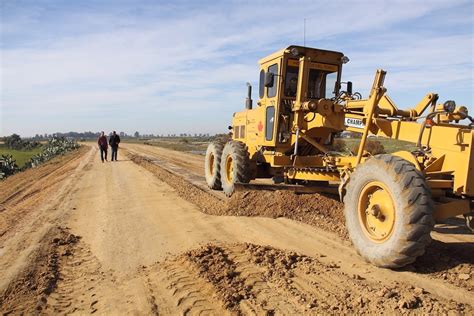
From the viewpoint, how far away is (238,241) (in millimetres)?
6164

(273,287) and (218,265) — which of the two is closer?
(273,287)

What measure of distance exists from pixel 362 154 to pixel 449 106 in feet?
4.94

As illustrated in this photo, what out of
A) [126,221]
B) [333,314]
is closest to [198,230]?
[126,221]

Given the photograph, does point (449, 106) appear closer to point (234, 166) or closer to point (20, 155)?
point (234, 166)

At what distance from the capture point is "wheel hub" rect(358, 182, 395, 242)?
488cm

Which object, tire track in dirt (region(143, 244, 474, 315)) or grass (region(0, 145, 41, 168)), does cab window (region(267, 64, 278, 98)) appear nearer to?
tire track in dirt (region(143, 244, 474, 315))

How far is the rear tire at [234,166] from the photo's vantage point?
30.8 ft

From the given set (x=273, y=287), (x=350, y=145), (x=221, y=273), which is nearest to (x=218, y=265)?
(x=221, y=273)

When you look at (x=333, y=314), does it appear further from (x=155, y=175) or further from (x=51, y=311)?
(x=155, y=175)

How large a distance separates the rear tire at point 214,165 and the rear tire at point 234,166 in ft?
2.16

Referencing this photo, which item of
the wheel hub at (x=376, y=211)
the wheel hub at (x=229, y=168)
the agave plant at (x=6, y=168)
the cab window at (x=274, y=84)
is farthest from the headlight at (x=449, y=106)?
the agave plant at (x=6, y=168)

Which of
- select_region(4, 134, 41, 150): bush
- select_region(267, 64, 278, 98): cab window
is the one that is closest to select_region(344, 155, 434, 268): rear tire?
select_region(267, 64, 278, 98): cab window

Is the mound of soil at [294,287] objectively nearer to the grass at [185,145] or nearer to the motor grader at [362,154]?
the motor grader at [362,154]

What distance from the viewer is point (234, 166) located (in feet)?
31.1
